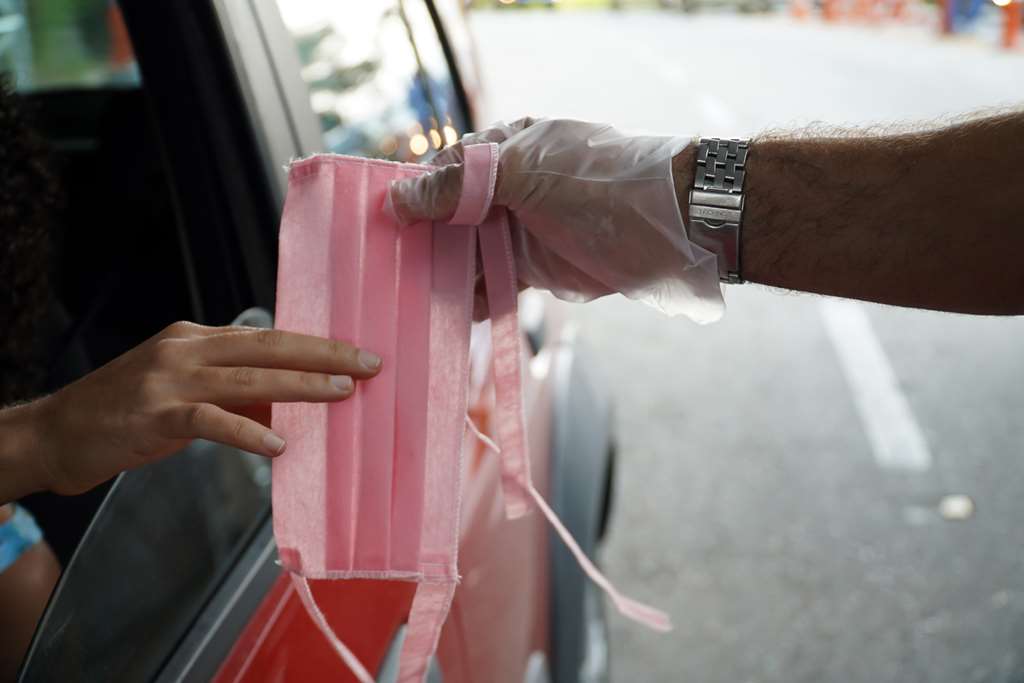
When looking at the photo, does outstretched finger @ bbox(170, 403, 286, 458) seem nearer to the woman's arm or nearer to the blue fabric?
→ the woman's arm

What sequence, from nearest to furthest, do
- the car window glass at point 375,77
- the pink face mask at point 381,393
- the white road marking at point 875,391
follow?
the pink face mask at point 381,393
the car window glass at point 375,77
the white road marking at point 875,391

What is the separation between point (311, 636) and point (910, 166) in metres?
0.99

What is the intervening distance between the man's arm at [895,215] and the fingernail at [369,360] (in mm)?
459

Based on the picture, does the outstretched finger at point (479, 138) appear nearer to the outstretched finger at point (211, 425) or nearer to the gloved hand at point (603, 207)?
the gloved hand at point (603, 207)

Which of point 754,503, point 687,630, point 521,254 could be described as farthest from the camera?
point 754,503

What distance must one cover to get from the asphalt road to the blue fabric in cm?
128

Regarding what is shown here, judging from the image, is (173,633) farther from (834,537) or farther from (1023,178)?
(834,537)

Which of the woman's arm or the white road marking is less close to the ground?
the woman's arm

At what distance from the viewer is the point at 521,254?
1.32m

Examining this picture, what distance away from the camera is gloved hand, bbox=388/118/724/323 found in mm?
1246

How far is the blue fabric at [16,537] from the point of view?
1.41m

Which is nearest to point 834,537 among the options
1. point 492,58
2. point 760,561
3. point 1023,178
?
point 760,561

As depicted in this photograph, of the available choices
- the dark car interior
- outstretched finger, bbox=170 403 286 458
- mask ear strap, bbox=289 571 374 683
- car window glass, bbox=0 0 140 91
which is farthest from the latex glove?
car window glass, bbox=0 0 140 91

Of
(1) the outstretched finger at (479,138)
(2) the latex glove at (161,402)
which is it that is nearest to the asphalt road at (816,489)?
(1) the outstretched finger at (479,138)
